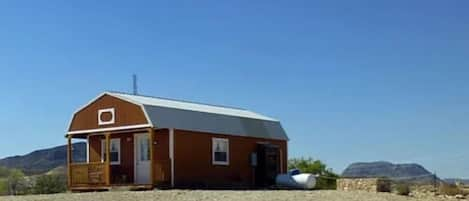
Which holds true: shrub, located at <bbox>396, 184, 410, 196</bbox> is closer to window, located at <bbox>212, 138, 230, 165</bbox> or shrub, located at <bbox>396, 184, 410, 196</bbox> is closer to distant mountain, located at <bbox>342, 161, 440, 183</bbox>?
window, located at <bbox>212, 138, 230, 165</bbox>

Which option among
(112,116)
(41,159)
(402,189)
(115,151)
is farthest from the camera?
(41,159)

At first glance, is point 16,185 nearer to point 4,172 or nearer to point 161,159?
point 161,159

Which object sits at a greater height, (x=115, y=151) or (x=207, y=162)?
(x=115, y=151)

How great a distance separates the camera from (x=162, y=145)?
32.6 meters

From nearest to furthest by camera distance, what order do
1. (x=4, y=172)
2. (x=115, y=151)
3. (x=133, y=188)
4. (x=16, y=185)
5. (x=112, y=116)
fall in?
(x=133, y=188), (x=112, y=116), (x=115, y=151), (x=16, y=185), (x=4, y=172)

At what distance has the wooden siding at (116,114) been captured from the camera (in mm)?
32281

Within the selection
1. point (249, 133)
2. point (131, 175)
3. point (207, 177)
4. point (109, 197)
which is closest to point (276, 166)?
point (249, 133)

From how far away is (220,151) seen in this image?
34844mm

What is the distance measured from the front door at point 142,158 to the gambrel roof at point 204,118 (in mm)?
1408

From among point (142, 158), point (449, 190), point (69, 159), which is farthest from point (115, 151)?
point (449, 190)

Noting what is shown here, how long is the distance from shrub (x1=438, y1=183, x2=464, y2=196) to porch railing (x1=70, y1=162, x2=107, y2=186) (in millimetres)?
12724

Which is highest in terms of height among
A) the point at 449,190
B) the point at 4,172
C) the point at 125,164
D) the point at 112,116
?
the point at 112,116

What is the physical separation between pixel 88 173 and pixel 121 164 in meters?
1.35

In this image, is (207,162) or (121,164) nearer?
(207,162)
